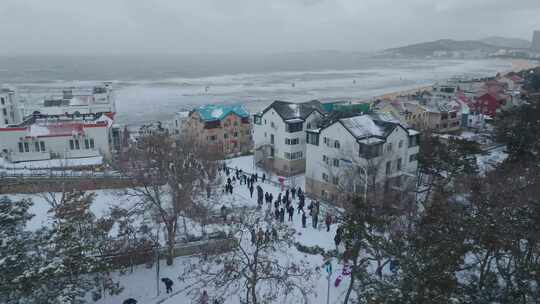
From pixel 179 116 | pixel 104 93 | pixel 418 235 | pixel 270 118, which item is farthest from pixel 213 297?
pixel 104 93

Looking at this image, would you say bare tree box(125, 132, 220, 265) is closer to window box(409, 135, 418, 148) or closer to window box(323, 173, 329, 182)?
window box(323, 173, 329, 182)

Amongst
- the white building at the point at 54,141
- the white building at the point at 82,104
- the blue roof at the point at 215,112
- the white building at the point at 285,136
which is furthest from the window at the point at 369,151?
the white building at the point at 82,104

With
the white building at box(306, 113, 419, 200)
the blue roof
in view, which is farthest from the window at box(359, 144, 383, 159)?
the blue roof

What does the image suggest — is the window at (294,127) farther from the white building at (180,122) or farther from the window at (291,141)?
the white building at (180,122)

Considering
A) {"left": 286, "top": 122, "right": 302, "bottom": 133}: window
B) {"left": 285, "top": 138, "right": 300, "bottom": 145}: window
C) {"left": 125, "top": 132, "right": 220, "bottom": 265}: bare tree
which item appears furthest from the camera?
{"left": 285, "top": 138, "right": 300, "bottom": 145}: window

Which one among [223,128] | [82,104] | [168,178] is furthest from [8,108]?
[168,178]

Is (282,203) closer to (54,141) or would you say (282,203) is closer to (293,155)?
(293,155)
